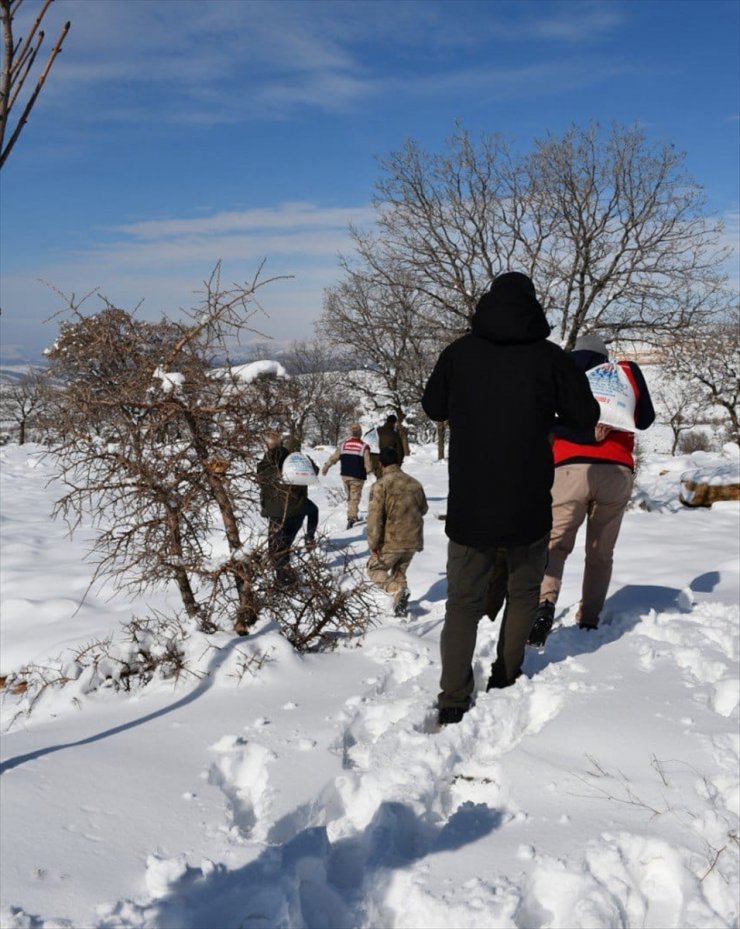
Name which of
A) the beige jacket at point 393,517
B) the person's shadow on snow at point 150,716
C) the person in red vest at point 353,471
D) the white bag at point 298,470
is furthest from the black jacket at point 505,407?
the person in red vest at point 353,471

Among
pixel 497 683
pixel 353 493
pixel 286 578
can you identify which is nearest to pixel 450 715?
pixel 497 683

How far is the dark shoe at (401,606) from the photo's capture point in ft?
21.0

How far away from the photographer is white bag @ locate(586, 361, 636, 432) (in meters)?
4.01

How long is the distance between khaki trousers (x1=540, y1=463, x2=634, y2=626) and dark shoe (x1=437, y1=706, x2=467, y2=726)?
129 centimetres

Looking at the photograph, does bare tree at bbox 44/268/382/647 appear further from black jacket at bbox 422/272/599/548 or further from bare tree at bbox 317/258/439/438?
bare tree at bbox 317/258/439/438

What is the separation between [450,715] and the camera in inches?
124

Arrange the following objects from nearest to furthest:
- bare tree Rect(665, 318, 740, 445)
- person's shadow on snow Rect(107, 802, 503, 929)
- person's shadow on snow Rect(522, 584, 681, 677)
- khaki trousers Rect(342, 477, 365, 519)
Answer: person's shadow on snow Rect(107, 802, 503, 929), person's shadow on snow Rect(522, 584, 681, 677), khaki trousers Rect(342, 477, 365, 519), bare tree Rect(665, 318, 740, 445)

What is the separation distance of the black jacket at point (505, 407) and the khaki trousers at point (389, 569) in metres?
3.59

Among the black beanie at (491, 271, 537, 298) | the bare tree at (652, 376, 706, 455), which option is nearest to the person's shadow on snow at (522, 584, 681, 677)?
the black beanie at (491, 271, 537, 298)

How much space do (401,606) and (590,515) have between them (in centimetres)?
259

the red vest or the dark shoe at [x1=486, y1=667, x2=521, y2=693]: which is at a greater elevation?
the red vest

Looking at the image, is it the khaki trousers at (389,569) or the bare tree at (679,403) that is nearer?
the khaki trousers at (389,569)

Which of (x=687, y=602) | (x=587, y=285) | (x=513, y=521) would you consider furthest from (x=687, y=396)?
(x=513, y=521)

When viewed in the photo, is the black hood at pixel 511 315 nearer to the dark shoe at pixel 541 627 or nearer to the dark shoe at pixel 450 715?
the dark shoe at pixel 450 715
